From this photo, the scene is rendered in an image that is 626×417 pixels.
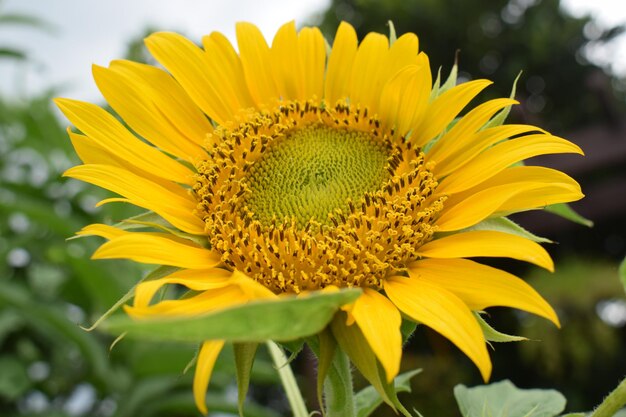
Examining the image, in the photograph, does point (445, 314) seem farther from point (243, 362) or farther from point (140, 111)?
point (140, 111)

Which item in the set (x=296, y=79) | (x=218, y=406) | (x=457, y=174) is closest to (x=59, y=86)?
(x=218, y=406)

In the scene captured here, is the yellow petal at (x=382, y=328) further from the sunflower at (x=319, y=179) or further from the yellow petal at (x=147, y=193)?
the yellow petal at (x=147, y=193)

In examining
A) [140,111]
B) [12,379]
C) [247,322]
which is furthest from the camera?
[12,379]

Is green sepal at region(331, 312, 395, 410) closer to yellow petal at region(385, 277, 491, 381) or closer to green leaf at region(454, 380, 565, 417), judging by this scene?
yellow petal at region(385, 277, 491, 381)

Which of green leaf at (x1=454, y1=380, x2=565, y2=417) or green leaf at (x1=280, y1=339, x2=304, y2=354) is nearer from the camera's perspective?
green leaf at (x1=280, y1=339, x2=304, y2=354)

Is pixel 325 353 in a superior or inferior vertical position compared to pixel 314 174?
inferior

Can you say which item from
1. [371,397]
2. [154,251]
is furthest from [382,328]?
[371,397]

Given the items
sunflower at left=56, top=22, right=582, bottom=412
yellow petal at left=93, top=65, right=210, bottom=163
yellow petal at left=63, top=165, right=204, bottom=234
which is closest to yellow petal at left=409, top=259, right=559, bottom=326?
sunflower at left=56, top=22, right=582, bottom=412
